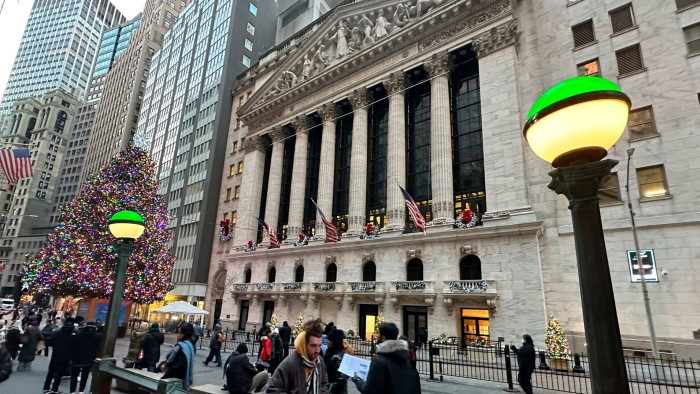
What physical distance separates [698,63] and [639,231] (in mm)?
9631

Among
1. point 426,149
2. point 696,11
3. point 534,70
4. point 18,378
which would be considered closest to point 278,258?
point 426,149

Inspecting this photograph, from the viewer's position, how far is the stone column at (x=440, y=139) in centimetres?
2639

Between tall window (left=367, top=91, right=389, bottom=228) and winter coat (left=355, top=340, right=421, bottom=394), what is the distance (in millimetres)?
26897

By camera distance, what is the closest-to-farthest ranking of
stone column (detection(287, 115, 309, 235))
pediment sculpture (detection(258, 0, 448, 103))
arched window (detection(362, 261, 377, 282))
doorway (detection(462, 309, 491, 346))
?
doorway (detection(462, 309, 491, 346))
arched window (detection(362, 261, 377, 282))
pediment sculpture (detection(258, 0, 448, 103))
stone column (detection(287, 115, 309, 235))

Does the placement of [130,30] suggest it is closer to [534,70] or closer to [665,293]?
[534,70]

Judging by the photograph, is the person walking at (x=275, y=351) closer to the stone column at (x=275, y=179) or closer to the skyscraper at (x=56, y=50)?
the stone column at (x=275, y=179)

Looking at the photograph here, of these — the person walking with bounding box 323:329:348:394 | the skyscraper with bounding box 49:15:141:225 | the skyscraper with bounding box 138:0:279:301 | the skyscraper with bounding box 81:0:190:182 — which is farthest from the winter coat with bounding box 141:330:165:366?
the skyscraper with bounding box 49:15:141:225

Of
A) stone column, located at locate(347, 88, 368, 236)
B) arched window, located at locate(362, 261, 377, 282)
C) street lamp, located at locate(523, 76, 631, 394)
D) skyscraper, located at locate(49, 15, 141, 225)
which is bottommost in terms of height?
street lamp, located at locate(523, 76, 631, 394)

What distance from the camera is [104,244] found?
89.9ft

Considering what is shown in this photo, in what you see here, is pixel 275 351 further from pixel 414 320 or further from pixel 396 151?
pixel 396 151

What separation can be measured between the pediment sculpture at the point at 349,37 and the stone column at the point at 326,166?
4.88 metres

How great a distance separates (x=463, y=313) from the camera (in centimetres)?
2397

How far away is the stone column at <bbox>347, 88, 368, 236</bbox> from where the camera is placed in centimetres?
3149

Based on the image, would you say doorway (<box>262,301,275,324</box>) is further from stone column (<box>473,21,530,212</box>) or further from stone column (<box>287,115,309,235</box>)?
stone column (<box>473,21,530,212</box>)
